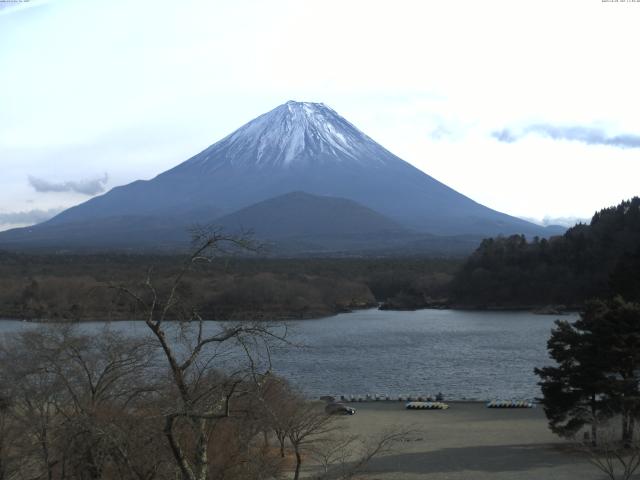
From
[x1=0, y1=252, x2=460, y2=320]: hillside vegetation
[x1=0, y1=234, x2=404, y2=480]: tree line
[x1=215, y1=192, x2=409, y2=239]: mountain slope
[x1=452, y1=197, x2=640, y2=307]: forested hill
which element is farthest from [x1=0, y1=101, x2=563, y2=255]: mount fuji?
[x1=0, y1=234, x2=404, y2=480]: tree line

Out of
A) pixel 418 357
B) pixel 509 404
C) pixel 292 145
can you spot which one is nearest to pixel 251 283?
pixel 418 357

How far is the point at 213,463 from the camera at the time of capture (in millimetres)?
6328

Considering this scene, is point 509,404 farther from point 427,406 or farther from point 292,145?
point 292,145

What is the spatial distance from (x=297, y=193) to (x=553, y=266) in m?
61.8

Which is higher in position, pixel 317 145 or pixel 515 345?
pixel 317 145

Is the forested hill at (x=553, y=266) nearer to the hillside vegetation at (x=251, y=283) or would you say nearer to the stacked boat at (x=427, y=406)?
the hillside vegetation at (x=251, y=283)

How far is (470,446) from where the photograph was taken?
43.0 feet

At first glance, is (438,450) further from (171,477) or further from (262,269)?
(262,269)

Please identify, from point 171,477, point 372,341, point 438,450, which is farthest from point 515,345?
point 171,477

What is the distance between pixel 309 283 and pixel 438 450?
35602 millimetres

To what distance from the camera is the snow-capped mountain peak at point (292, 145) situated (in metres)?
121

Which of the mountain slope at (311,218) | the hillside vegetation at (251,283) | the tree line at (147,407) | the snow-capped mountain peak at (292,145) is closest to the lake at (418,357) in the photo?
the hillside vegetation at (251,283)

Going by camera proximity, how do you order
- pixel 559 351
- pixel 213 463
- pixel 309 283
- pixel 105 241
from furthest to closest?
1. pixel 105 241
2. pixel 309 283
3. pixel 559 351
4. pixel 213 463

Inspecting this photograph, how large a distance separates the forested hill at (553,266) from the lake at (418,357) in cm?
691
